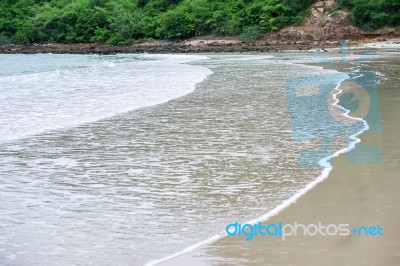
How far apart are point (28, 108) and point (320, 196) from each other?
9.40 m

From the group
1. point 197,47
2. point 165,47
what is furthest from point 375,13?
point 165,47

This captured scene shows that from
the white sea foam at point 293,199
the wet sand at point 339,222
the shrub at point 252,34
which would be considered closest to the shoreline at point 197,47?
the shrub at point 252,34

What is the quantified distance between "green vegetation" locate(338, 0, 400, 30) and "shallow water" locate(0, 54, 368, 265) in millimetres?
39319

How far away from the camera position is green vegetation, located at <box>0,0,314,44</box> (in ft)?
185

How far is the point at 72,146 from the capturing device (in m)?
9.17

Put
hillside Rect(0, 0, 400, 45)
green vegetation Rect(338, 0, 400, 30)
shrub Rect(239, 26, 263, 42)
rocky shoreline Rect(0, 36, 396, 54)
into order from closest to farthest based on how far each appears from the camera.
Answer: rocky shoreline Rect(0, 36, 396, 54), green vegetation Rect(338, 0, 400, 30), hillside Rect(0, 0, 400, 45), shrub Rect(239, 26, 263, 42)

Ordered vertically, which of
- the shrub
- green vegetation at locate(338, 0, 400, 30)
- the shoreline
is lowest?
the shoreline

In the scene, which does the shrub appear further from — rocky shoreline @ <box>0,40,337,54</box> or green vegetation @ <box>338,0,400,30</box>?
green vegetation @ <box>338,0,400,30</box>

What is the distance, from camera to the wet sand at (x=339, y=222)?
4422mm

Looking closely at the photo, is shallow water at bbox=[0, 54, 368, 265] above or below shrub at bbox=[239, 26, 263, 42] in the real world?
below

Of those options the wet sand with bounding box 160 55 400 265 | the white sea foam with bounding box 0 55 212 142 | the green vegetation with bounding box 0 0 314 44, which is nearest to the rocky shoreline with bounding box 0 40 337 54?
the green vegetation with bounding box 0 0 314 44

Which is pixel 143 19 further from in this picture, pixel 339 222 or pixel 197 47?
pixel 339 222

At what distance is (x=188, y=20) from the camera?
5969cm

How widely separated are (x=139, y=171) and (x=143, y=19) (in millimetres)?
58763
